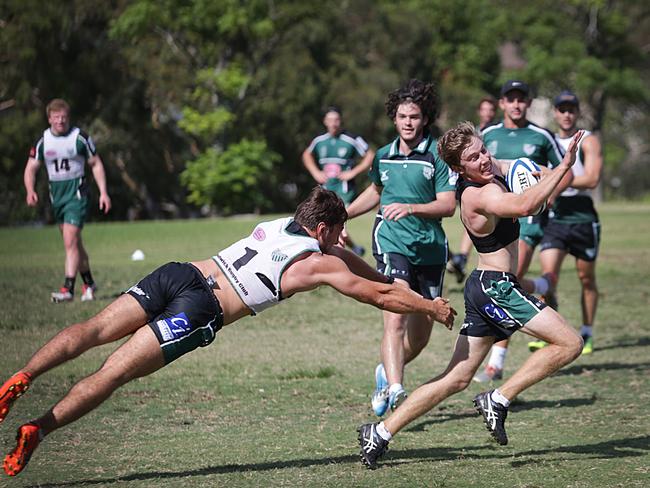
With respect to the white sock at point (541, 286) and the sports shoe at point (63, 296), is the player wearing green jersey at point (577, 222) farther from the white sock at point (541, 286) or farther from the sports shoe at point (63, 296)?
the sports shoe at point (63, 296)

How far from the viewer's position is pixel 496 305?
657 cm

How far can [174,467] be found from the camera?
21.0 ft

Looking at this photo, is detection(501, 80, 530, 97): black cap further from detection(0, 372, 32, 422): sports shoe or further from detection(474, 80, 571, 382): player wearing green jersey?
detection(0, 372, 32, 422): sports shoe

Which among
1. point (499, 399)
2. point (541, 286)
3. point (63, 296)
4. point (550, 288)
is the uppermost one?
point (499, 399)

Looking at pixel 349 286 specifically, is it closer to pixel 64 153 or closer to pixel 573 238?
pixel 573 238

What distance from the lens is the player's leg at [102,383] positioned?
5.78 metres

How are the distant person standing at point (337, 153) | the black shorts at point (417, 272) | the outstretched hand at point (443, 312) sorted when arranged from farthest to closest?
the distant person standing at point (337, 153) → the black shorts at point (417, 272) → the outstretched hand at point (443, 312)

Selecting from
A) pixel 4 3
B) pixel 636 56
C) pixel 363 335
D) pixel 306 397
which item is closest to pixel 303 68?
pixel 4 3

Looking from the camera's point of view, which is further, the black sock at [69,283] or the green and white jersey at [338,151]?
the green and white jersey at [338,151]

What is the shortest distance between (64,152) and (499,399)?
8.82 metres

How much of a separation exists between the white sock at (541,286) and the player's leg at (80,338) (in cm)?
459

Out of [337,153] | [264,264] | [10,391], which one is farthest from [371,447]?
[337,153]

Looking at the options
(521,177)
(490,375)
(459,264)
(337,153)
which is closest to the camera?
(521,177)

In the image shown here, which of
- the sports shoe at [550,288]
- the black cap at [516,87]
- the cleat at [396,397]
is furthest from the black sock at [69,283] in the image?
the cleat at [396,397]
